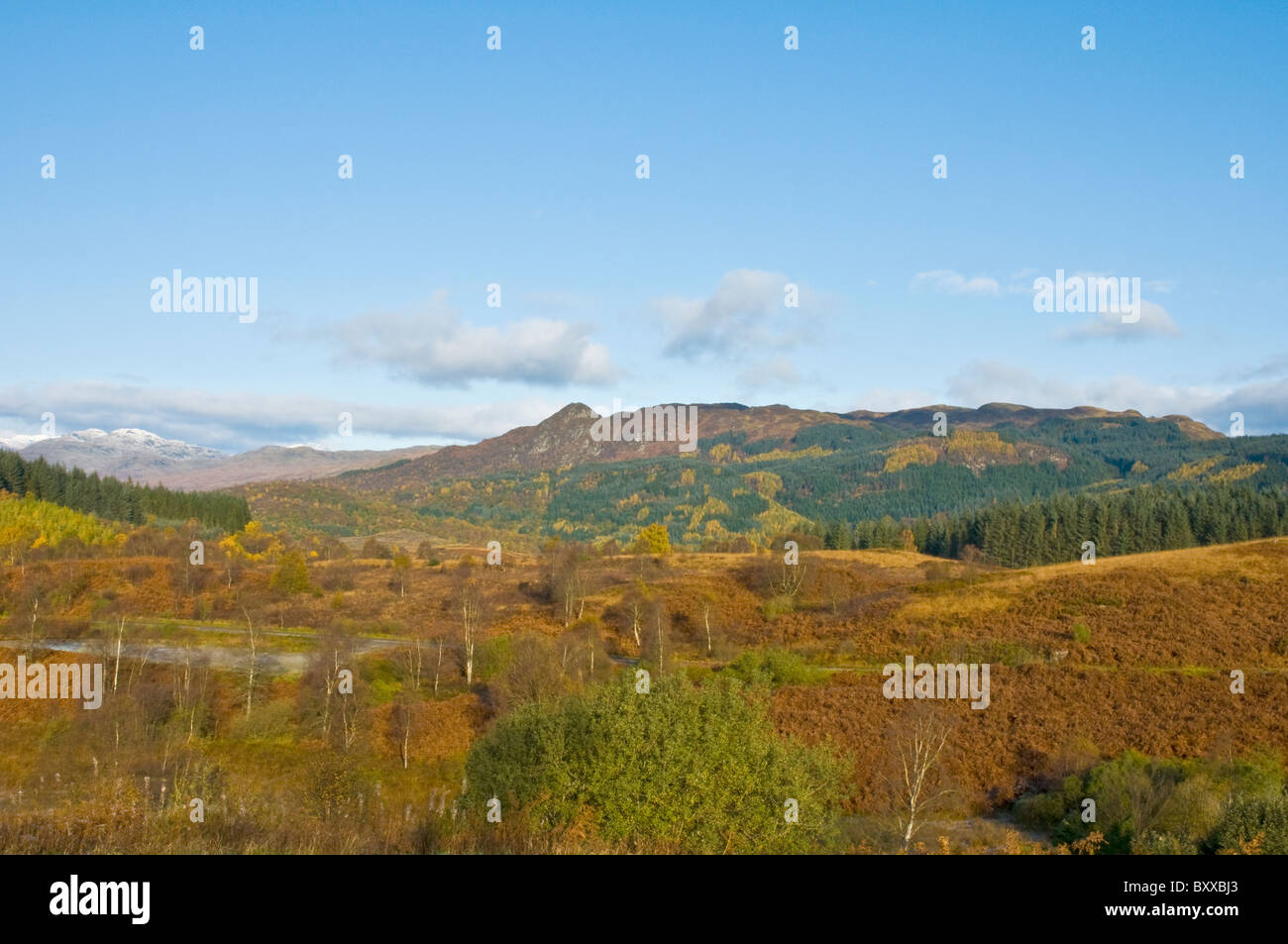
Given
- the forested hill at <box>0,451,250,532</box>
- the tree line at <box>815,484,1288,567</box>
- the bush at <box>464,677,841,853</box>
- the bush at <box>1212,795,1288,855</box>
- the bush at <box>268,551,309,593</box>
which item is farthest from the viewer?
the forested hill at <box>0,451,250,532</box>

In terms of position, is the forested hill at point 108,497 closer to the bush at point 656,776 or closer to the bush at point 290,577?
the bush at point 290,577

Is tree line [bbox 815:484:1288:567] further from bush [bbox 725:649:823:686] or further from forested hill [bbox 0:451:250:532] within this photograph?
forested hill [bbox 0:451:250:532]

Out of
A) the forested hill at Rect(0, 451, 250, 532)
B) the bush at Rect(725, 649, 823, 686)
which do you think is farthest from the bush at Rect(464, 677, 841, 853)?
the forested hill at Rect(0, 451, 250, 532)

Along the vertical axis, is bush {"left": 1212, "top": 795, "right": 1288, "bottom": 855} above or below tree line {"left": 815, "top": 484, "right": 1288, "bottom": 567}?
below

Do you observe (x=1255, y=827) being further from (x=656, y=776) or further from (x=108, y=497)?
(x=108, y=497)

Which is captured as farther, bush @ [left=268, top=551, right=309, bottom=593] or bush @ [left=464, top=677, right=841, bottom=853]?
bush @ [left=268, top=551, right=309, bottom=593]

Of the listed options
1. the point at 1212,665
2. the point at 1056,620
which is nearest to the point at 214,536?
the point at 1056,620

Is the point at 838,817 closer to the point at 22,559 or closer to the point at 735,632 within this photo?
the point at 735,632
